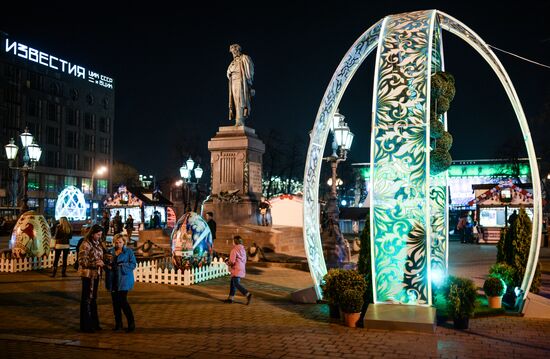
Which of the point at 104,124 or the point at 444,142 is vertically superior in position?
the point at 104,124

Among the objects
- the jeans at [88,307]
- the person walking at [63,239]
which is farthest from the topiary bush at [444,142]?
the person walking at [63,239]

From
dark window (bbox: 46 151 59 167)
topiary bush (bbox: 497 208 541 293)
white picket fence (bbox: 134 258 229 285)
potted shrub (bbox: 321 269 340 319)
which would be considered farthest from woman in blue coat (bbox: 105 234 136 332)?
dark window (bbox: 46 151 59 167)

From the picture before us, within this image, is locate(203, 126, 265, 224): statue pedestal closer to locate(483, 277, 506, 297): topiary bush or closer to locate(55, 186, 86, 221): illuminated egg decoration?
locate(483, 277, 506, 297): topiary bush

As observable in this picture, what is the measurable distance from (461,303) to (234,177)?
15.4m

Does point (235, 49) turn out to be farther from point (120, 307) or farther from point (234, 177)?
point (120, 307)

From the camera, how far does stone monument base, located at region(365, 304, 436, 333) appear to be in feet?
29.6

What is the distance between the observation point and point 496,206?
118 ft

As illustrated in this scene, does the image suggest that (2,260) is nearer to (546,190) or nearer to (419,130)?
(419,130)

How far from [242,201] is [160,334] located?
14838mm

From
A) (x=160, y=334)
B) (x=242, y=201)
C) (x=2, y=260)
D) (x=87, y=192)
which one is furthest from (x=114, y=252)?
(x=87, y=192)

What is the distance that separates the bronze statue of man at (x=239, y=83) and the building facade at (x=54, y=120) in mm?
51814

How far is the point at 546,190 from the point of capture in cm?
4738

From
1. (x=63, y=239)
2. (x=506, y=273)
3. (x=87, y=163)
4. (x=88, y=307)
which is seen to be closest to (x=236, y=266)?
(x=88, y=307)

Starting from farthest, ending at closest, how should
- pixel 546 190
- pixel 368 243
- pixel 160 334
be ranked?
1. pixel 546 190
2. pixel 368 243
3. pixel 160 334
